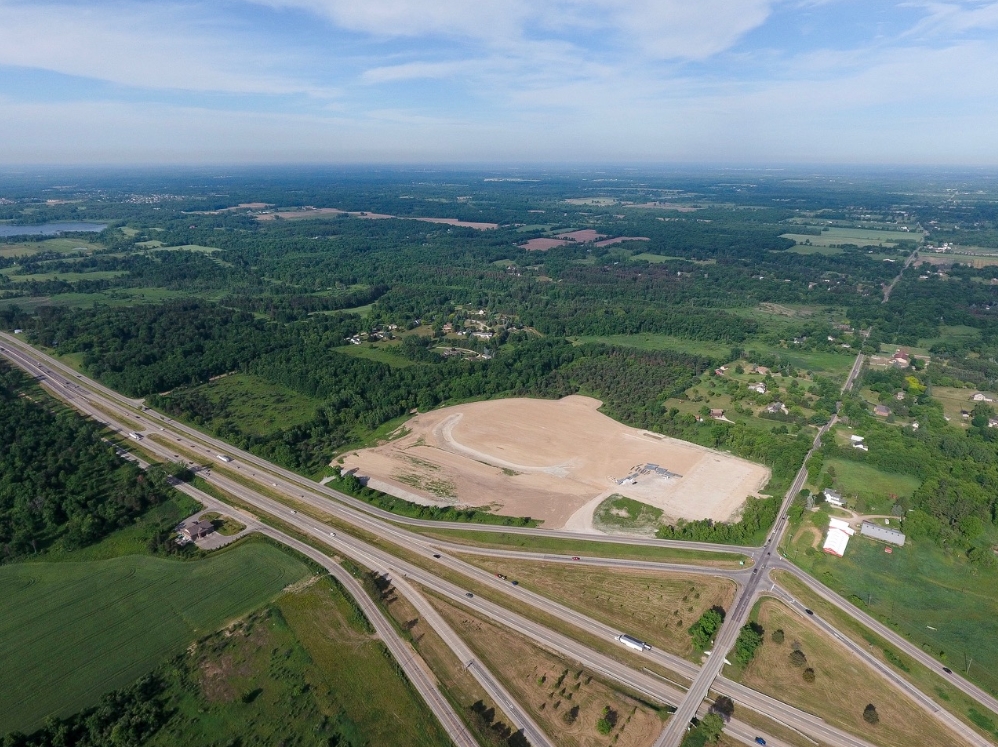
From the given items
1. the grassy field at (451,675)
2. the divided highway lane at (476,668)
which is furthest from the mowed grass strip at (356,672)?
the divided highway lane at (476,668)

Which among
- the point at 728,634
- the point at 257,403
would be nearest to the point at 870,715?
the point at 728,634

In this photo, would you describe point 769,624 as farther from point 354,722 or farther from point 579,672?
point 354,722

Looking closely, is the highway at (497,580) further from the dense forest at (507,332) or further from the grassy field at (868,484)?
the grassy field at (868,484)

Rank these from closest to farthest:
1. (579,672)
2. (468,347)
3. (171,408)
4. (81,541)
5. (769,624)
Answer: (579,672), (769,624), (81,541), (171,408), (468,347)

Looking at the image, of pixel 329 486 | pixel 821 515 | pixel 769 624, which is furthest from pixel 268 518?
pixel 821 515

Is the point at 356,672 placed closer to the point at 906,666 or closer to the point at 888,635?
the point at 906,666

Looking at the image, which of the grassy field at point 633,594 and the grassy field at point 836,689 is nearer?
the grassy field at point 836,689
